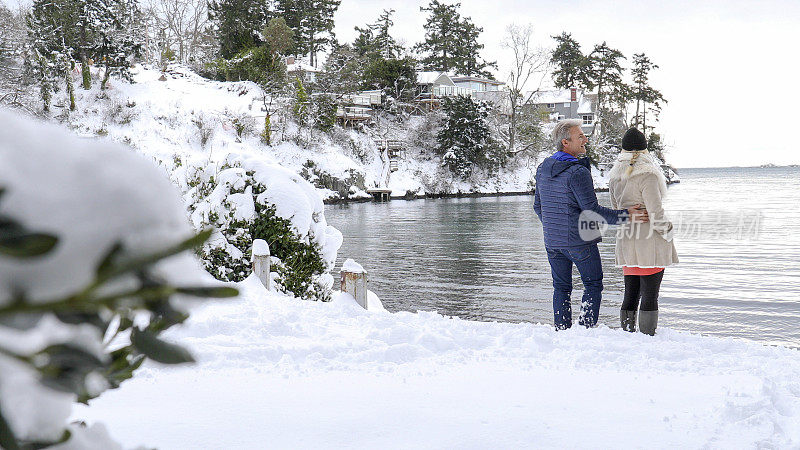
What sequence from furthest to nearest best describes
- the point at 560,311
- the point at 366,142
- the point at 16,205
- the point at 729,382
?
the point at 366,142, the point at 560,311, the point at 729,382, the point at 16,205

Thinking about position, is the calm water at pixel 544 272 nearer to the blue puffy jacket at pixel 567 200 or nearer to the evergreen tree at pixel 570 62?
the blue puffy jacket at pixel 567 200

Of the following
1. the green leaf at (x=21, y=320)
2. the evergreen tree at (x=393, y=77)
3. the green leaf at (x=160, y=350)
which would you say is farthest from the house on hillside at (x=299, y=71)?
the green leaf at (x=21, y=320)

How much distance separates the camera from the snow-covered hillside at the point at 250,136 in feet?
99.6

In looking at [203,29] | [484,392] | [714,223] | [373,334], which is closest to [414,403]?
[484,392]

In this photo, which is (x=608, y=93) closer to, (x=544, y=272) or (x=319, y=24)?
(x=319, y=24)

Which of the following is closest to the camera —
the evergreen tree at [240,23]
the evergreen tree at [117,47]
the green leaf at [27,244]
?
the green leaf at [27,244]

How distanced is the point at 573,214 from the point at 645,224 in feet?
1.68

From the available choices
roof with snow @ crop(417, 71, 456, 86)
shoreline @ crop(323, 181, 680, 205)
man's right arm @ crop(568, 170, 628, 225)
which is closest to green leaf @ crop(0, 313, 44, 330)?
man's right arm @ crop(568, 170, 628, 225)

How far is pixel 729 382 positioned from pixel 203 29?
52.4m

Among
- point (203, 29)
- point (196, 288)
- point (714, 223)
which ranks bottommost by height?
point (714, 223)

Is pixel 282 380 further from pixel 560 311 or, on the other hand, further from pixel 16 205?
pixel 16 205

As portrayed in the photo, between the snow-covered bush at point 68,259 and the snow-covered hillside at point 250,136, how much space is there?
88.9ft

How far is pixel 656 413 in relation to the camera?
111 inches

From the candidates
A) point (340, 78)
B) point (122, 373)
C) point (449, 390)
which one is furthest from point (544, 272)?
point (340, 78)
